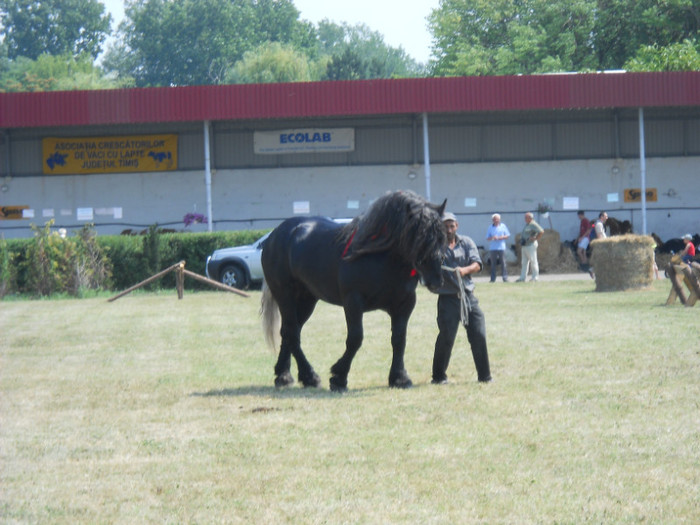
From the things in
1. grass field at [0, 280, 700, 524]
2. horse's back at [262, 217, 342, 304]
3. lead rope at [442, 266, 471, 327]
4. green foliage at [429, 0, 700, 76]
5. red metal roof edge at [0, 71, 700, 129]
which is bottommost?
grass field at [0, 280, 700, 524]

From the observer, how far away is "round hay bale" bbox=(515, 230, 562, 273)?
114ft

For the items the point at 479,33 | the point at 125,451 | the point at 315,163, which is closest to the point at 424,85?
the point at 315,163

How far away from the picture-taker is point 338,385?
33.4 feet

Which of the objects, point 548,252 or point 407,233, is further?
point 548,252

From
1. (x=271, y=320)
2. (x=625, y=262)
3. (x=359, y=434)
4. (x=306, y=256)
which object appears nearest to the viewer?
(x=359, y=434)

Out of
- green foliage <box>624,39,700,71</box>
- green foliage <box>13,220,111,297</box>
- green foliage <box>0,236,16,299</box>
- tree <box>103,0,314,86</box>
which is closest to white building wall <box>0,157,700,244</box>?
green foliage <box>13,220,111,297</box>

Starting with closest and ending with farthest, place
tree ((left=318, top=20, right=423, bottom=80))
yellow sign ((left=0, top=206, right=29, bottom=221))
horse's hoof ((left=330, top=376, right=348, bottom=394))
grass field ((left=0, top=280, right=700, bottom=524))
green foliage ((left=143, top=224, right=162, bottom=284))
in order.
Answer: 1. grass field ((left=0, top=280, right=700, bottom=524))
2. horse's hoof ((left=330, top=376, right=348, bottom=394))
3. green foliage ((left=143, top=224, right=162, bottom=284))
4. yellow sign ((left=0, top=206, right=29, bottom=221))
5. tree ((left=318, top=20, right=423, bottom=80))

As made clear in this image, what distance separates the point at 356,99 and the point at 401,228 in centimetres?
2525

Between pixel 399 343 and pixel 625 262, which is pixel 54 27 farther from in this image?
pixel 399 343

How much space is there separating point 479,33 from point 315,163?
39.7m

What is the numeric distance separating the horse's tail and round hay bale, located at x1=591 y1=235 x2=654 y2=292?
1394 centimetres

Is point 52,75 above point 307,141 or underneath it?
above

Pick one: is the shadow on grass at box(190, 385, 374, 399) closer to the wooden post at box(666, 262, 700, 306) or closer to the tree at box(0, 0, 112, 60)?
the wooden post at box(666, 262, 700, 306)

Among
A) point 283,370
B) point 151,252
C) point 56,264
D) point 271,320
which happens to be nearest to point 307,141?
point 151,252
